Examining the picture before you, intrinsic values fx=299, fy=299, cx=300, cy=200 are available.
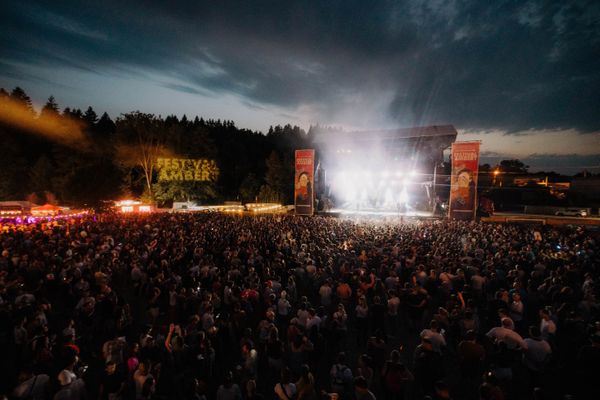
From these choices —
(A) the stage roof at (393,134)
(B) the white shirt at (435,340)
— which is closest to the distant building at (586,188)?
(A) the stage roof at (393,134)

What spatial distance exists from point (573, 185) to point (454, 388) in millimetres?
52260

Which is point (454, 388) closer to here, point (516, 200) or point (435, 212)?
point (435, 212)

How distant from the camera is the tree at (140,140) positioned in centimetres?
3781

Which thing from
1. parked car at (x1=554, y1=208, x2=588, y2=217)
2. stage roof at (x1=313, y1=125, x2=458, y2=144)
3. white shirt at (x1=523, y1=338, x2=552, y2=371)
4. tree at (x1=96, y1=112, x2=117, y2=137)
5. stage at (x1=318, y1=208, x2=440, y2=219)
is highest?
tree at (x1=96, y1=112, x2=117, y2=137)

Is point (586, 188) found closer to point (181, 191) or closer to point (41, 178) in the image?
point (181, 191)

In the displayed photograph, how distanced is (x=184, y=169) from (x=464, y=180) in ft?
104

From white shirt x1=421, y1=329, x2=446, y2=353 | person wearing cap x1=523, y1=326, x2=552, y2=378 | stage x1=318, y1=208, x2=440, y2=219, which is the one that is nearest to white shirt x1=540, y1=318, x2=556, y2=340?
person wearing cap x1=523, y1=326, x2=552, y2=378

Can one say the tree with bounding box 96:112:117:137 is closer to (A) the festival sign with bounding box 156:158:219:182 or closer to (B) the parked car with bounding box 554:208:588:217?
(A) the festival sign with bounding box 156:158:219:182

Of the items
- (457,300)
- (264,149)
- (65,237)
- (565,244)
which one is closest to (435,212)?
(565,244)

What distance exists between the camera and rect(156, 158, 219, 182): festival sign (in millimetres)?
37688

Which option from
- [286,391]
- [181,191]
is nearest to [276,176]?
[181,191]

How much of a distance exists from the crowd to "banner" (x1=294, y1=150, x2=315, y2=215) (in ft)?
45.9

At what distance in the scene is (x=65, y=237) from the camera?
13.4 m

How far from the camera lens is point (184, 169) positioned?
38.3m
